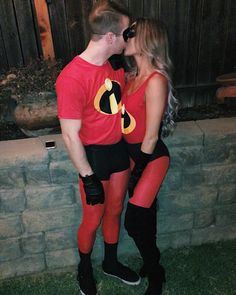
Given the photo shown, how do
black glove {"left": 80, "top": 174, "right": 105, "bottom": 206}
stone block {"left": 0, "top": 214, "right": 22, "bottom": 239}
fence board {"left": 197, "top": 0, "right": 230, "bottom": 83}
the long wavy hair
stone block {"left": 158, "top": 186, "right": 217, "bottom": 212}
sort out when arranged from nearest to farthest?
the long wavy hair
black glove {"left": 80, "top": 174, "right": 105, "bottom": 206}
stone block {"left": 0, "top": 214, "right": 22, "bottom": 239}
stone block {"left": 158, "top": 186, "right": 217, "bottom": 212}
fence board {"left": 197, "top": 0, "right": 230, "bottom": 83}

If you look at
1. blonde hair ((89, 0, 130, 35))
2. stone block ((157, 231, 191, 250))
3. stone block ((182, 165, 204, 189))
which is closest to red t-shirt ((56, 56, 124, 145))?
blonde hair ((89, 0, 130, 35))

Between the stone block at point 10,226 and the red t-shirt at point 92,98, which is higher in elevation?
the red t-shirt at point 92,98

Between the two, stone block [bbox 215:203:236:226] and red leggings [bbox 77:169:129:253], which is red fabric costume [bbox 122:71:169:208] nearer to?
red leggings [bbox 77:169:129:253]

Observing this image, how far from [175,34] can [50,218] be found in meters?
2.23

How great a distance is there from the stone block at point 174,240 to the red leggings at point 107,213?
2.19 ft

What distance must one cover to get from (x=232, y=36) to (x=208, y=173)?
158cm

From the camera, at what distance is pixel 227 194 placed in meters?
3.27

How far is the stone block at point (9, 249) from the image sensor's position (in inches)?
121

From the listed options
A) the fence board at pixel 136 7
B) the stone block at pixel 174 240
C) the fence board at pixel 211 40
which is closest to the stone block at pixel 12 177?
the stone block at pixel 174 240

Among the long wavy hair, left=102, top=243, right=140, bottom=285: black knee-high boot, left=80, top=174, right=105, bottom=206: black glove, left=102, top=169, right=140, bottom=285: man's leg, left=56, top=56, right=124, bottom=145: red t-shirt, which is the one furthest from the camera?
left=102, top=243, right=140, bottom=285: black knee-high boot

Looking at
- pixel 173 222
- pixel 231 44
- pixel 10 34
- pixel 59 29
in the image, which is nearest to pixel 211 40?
pixel 231 44

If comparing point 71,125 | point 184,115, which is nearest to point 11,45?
point 71,125

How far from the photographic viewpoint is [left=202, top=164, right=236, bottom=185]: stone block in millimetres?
3113

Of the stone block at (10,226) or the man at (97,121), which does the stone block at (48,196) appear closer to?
the stone block at (10,226)
